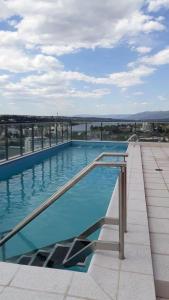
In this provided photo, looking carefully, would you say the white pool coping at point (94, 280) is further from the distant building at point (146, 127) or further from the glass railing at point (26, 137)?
the distant building at point (146, 127)

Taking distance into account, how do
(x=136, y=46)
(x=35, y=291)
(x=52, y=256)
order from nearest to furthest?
1. (x=35, y=291)
2. (x=52, y=256)
3. (x=136, y=46)

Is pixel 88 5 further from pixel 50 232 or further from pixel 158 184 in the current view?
pixel 50 232

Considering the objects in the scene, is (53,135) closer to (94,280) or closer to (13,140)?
(13,140)

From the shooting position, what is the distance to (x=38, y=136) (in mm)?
10586

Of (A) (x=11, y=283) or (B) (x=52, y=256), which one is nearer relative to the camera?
(A) (x=11, y=283)

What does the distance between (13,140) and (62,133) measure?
513 cm

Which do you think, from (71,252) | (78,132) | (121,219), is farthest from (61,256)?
(78,132)

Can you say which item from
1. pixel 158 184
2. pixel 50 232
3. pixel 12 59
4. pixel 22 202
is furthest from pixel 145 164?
pixel 12 59

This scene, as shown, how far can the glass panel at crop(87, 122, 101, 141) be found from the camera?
14.4 meters

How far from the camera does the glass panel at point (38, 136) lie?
10.1 m

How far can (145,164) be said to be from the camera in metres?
7.33

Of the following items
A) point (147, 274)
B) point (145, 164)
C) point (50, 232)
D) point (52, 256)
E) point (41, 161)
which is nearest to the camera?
point (147, 274)

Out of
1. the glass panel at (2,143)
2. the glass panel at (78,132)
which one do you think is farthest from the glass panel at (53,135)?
the glass panel at (2,143)

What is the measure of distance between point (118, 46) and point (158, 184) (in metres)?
9.01
